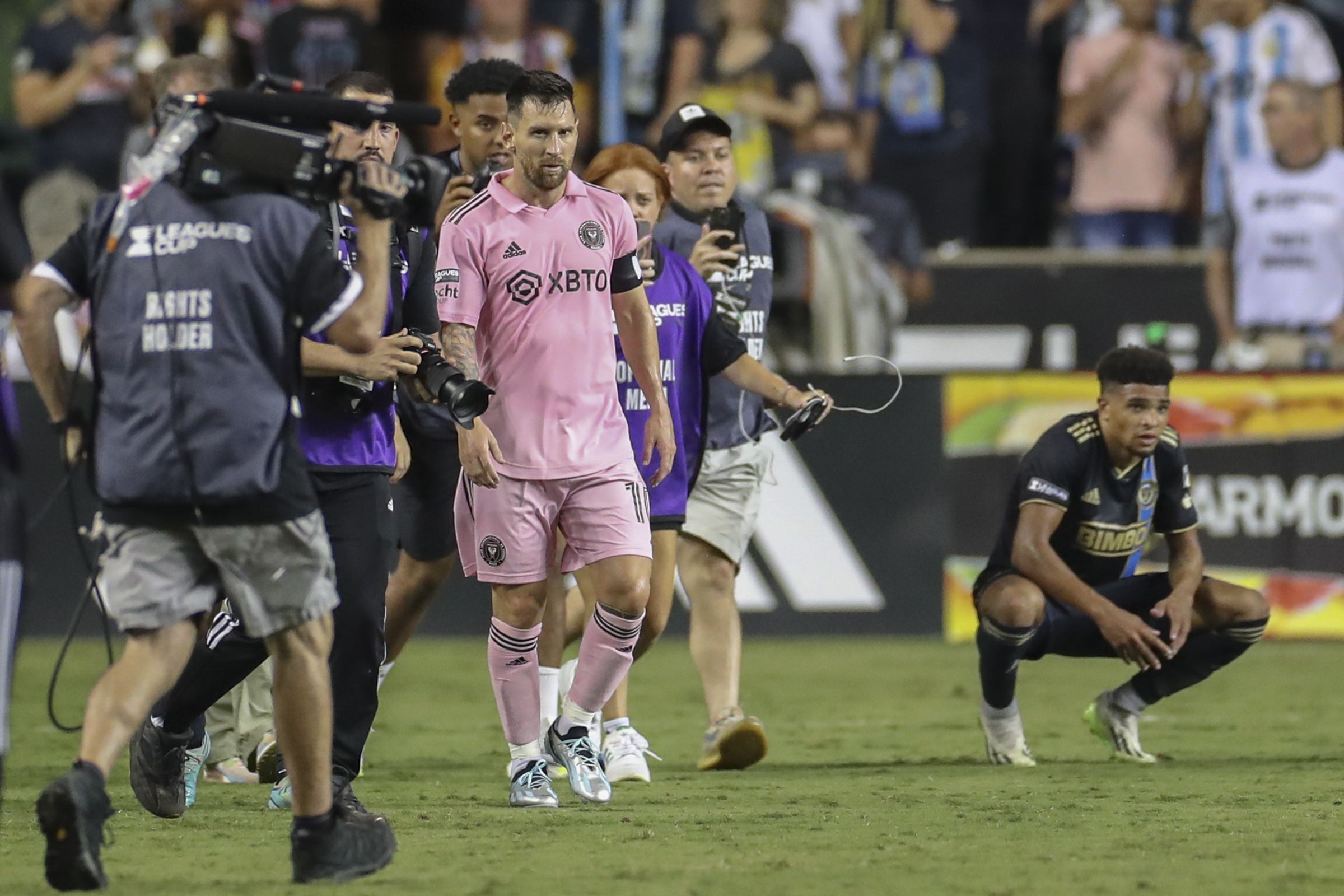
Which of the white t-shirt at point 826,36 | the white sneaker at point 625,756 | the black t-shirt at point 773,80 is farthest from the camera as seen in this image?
the white t-shirt at point 826,36

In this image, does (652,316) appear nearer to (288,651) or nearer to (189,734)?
(189,734)

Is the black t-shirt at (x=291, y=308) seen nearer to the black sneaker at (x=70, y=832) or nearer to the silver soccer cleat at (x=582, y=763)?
the black sneaker at (x=70, y=832)

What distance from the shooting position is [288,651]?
4.94m

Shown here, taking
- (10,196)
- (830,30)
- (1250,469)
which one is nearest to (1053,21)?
(830,30)

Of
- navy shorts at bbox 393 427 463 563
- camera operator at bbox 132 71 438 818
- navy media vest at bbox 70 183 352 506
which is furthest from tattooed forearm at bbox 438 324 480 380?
navy shorts at bbox 393 427 463 563

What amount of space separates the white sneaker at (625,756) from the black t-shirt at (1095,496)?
1665 millimetres

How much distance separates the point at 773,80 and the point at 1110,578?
671cm

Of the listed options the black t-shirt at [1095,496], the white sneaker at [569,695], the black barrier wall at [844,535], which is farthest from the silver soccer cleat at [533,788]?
the black barrier wall at [844,535]

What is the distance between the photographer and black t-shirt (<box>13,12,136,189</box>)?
13.8m

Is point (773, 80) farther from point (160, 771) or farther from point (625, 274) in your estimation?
point (160, 771)

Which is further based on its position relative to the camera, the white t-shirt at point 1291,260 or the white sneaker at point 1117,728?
the white t-shirt at point 1291,260

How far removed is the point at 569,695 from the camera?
6840 mm

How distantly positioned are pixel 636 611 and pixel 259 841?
1.47 meters

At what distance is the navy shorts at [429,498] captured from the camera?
25.6 feet
